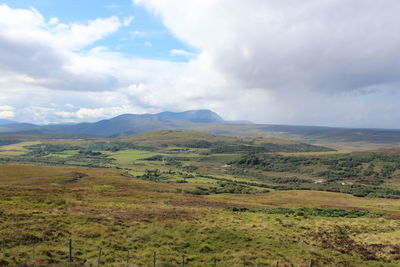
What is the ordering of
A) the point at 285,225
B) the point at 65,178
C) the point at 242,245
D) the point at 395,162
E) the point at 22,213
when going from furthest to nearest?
the point at 395,162 → the point at 65,178 → the point at 285,225 → the point at 22,213 → the point at 242,245

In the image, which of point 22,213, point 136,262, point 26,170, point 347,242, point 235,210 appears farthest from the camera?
point 26,170

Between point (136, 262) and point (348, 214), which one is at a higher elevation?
point (136, 262)

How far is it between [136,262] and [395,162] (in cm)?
20352

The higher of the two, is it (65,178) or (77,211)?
(77,211)

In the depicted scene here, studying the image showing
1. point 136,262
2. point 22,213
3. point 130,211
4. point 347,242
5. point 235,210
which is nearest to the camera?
point 136,262

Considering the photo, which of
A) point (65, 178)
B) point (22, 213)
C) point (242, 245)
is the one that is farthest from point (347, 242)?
point (65, 178)

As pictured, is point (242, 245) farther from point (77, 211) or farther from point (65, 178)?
point (65, 178)

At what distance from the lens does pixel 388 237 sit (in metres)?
35.0

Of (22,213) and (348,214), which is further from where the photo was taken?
(348,214)

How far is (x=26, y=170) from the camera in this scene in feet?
379

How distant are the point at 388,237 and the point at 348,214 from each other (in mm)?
19429

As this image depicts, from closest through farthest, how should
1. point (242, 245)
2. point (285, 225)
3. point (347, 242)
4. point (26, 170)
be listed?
point (242, 245) → point (347, 242) → point (285, 225) → point (26, 170)

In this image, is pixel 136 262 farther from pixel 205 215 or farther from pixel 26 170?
pixel 26 170

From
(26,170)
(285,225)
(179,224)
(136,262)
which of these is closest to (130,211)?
(179,224)
